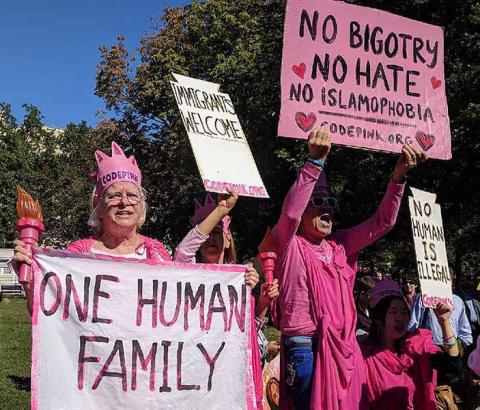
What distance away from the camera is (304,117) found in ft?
14.1

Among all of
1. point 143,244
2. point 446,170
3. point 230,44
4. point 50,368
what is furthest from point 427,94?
point 230,44

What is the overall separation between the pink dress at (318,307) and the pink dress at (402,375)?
4.9 inches

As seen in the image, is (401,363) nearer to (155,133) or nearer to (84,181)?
(155,133)

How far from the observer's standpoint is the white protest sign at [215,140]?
4180 mm

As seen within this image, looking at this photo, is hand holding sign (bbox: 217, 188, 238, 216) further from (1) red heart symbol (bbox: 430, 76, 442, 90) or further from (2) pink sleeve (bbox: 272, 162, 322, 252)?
(1) red heart symbol (bbox: 430, 76, 442, 90)

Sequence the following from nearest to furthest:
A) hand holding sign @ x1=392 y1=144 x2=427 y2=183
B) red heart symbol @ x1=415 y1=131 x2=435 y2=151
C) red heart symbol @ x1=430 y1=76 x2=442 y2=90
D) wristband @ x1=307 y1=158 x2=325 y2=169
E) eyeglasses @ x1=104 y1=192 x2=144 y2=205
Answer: eyeglasses @ x1=104 y1=192 x2=144 y2=205 → wristband @ x1=307 y1=158 x2=325 y2=169 → hand holding sign @ x1=392 y1=144 x2=427 y2=183 → red heart symbol @ x1=415 y1=131 x2=435 y2=151 → red heart symbol @ x1=430 y1=76 x2=442 y2=90

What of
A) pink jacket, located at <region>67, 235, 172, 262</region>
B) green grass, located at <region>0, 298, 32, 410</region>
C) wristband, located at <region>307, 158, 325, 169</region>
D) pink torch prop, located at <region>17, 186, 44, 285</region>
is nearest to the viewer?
pink torch prop, located at <region>17, 186, 44, 285</region>

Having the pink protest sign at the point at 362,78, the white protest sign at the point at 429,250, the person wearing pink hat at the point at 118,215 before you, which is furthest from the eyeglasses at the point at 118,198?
the white protest sign at the point at 429,250

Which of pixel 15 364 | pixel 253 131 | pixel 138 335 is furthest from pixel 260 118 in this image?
pixel 138 335

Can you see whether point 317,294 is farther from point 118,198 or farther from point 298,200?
point 118,198

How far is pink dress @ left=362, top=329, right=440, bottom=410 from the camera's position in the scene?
4.26 metres

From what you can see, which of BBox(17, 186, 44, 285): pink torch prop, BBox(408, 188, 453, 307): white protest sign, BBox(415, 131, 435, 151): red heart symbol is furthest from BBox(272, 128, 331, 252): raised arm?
BBox(17, 186, 44, 285): pink torch prop

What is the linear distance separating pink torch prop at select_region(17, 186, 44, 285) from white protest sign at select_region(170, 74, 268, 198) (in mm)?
1091

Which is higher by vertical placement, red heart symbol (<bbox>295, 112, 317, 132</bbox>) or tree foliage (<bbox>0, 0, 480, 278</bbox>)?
tree foliage (<bbox>0, 0, 480, 278</bbox>)
